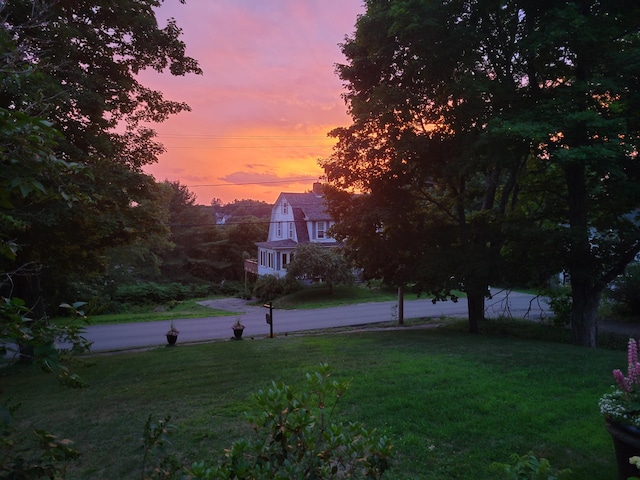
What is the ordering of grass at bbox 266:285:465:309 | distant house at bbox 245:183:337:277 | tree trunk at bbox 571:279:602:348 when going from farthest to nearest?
distant house at bbox 245:183:337:277
grass at bbox 266:285:465:309
tree trunk at bbox 571:279:602:348

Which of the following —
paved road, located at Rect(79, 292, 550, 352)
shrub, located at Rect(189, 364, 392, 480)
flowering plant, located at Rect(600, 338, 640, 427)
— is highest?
shrub, located at Rect(189, 364, 392, 480)

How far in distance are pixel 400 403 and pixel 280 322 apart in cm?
1566

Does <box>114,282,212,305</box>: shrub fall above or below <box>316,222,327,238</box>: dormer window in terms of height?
below

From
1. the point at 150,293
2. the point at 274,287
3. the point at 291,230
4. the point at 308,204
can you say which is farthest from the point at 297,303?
the point at 150,293

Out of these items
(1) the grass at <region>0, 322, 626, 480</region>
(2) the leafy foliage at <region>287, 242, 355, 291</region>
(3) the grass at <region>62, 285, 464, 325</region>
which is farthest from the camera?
(2) the leafy foliage at <region>287, 242, 355, 291</region>

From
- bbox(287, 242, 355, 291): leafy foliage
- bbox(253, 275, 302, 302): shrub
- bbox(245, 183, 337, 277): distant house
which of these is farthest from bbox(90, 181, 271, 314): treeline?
bbox(287, 242, 355, 291): leafy foliage

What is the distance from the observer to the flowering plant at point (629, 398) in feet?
11.5

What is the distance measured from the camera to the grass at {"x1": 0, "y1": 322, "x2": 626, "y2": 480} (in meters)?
4.34

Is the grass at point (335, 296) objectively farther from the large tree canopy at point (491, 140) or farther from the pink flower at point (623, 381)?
the pink flower at point (623, 381)

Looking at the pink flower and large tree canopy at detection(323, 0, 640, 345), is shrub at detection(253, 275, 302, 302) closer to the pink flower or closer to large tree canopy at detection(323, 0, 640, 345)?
large tree canopy at detection(323, 0, 640, 345)

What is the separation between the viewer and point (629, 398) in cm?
362

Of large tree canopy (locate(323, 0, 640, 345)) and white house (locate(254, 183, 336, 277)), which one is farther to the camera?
white house (locate(254, 183, 336, 277))

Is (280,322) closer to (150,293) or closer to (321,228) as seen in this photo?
(321,228)

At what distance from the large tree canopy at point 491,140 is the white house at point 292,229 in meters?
22.0
